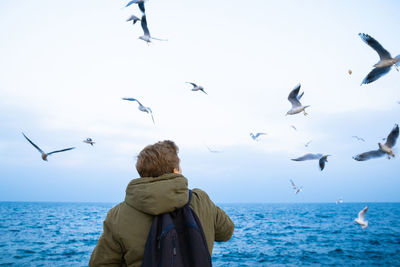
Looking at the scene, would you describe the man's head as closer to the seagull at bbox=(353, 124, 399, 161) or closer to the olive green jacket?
the olive green jacket

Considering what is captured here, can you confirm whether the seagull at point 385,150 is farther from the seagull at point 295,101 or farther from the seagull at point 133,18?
the seagull at point 133,18

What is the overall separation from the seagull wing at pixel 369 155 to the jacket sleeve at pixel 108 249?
522 centimetres

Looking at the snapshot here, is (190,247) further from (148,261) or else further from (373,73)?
(373,73)

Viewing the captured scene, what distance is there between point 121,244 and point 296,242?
2160cm

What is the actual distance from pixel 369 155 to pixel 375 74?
1647mm

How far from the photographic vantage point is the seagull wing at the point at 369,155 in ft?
19.3

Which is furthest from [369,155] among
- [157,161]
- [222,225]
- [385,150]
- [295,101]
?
[157,161]

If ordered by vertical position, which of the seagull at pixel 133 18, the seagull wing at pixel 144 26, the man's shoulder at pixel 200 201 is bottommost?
the man's shoulder at pixel 200 201

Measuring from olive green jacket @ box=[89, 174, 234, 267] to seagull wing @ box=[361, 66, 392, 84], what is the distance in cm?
559

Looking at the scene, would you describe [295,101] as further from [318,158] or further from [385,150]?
[385,150]

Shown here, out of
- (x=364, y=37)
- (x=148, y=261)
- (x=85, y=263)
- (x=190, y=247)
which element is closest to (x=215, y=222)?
(x=190, y=247)

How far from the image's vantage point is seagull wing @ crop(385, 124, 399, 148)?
592cm

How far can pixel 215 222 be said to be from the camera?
2246mm

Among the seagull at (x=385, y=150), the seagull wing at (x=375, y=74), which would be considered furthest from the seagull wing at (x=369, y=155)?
the seagull wing at (x=375, y=74)
